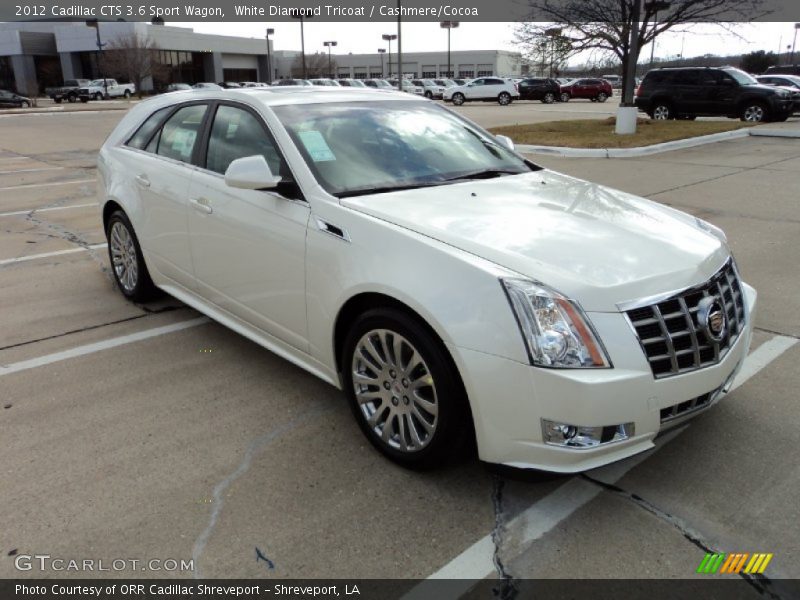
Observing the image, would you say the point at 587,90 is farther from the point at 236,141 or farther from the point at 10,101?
the point at 236,141

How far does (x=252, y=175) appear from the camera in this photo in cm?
340

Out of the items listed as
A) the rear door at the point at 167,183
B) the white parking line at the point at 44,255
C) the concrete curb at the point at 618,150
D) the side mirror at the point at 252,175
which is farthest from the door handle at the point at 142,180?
the concrete curb at the point at 618,150

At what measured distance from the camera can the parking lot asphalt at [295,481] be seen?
2.57 metres

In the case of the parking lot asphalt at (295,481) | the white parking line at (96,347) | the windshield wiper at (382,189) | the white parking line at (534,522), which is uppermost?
the windshield wiper at (382,189)

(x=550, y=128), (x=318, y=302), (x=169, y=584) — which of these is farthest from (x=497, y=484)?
(x=550, y=128)

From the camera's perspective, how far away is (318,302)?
329cm

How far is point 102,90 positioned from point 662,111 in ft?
163

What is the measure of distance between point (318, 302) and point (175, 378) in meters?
1.36

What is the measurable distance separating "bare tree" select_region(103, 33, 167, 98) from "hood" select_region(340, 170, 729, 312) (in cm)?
6625

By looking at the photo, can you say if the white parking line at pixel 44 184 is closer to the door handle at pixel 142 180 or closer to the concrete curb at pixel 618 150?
the door handle at pixel 142 180

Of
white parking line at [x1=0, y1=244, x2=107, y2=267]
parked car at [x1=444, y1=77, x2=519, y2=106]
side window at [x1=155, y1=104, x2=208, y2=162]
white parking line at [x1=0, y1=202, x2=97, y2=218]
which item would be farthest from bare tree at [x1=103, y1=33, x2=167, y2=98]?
side window at [x1=155, y1=104, x2=208, y2=162]

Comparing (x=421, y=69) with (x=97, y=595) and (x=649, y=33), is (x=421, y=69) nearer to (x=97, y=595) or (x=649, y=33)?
(x=649, y=33)

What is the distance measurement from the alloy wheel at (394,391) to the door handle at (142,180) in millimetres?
2523

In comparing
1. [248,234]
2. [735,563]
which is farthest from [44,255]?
[735,563]
